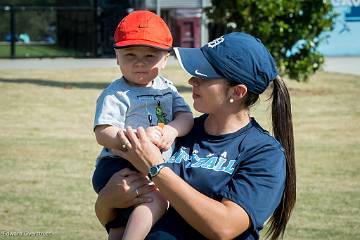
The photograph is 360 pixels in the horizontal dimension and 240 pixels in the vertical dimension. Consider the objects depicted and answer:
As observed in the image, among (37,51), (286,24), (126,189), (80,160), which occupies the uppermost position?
(126,189)

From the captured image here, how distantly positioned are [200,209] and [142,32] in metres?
0.86

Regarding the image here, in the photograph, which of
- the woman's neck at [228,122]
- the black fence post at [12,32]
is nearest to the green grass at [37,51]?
the black fence post at [12,32]

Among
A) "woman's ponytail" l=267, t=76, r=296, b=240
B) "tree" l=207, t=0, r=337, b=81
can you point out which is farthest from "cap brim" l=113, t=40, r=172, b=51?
"tree" l=207, t=0, r=337, b=81

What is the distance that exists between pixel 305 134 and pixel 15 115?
4433 millimetres

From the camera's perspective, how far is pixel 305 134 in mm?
12258

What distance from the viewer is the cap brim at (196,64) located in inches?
133

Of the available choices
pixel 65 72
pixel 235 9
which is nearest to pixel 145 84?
pixel 235 9

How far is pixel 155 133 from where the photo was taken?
3498mm

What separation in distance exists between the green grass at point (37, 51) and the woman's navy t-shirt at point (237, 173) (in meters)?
25.0

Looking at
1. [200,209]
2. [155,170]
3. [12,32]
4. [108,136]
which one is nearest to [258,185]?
[200,209]

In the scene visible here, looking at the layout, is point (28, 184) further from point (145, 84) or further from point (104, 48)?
point (104, 48)

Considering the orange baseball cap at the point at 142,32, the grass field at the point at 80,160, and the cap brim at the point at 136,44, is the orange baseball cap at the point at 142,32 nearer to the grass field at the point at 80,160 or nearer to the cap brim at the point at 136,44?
the cap brim at the point at 136,44

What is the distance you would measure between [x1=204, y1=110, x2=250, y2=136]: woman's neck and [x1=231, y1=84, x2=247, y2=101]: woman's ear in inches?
3.1

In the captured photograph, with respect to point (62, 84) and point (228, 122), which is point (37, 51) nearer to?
point (62, 84)
